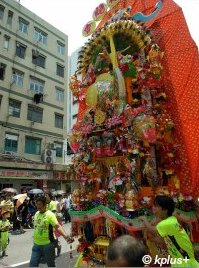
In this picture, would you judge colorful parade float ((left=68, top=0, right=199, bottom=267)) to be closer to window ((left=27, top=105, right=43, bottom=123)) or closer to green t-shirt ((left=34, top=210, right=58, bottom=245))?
green t-shirt ((left=34, top=210, right=58, bottom=245))

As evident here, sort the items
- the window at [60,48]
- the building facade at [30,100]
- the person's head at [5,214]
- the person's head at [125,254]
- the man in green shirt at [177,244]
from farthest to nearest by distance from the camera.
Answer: the window at [60,48] < the building facade at [30,100] < the person's head at [5,214] < the man in green shirt at [177,244] < the person's head at [125,254]

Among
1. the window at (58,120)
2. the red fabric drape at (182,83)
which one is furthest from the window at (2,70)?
the red fabric drape at (182,83)

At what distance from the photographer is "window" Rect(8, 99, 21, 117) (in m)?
23.9

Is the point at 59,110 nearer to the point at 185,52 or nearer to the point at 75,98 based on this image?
the point at 75,98

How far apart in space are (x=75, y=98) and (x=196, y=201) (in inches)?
156

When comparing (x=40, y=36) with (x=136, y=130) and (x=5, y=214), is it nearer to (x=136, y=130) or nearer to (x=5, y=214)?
(x=5, y=214)

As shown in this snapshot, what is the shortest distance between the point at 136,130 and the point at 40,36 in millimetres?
25815

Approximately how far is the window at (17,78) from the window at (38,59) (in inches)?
92.5

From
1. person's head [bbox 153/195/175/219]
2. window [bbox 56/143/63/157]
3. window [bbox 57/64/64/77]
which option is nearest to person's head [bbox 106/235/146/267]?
person's head [bbox 153/195/175/219]

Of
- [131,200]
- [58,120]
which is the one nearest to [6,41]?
[58,120]

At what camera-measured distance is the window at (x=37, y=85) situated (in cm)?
2639

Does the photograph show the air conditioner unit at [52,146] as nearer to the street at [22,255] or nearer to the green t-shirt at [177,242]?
the street at [22,255]

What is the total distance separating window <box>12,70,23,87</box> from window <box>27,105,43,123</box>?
7.36 feet

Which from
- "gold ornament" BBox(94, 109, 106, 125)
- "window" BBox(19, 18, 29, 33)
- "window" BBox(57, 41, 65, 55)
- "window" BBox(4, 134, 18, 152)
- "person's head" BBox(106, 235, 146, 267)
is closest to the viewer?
"person's head" BBox(106, 235, 146, 267)
